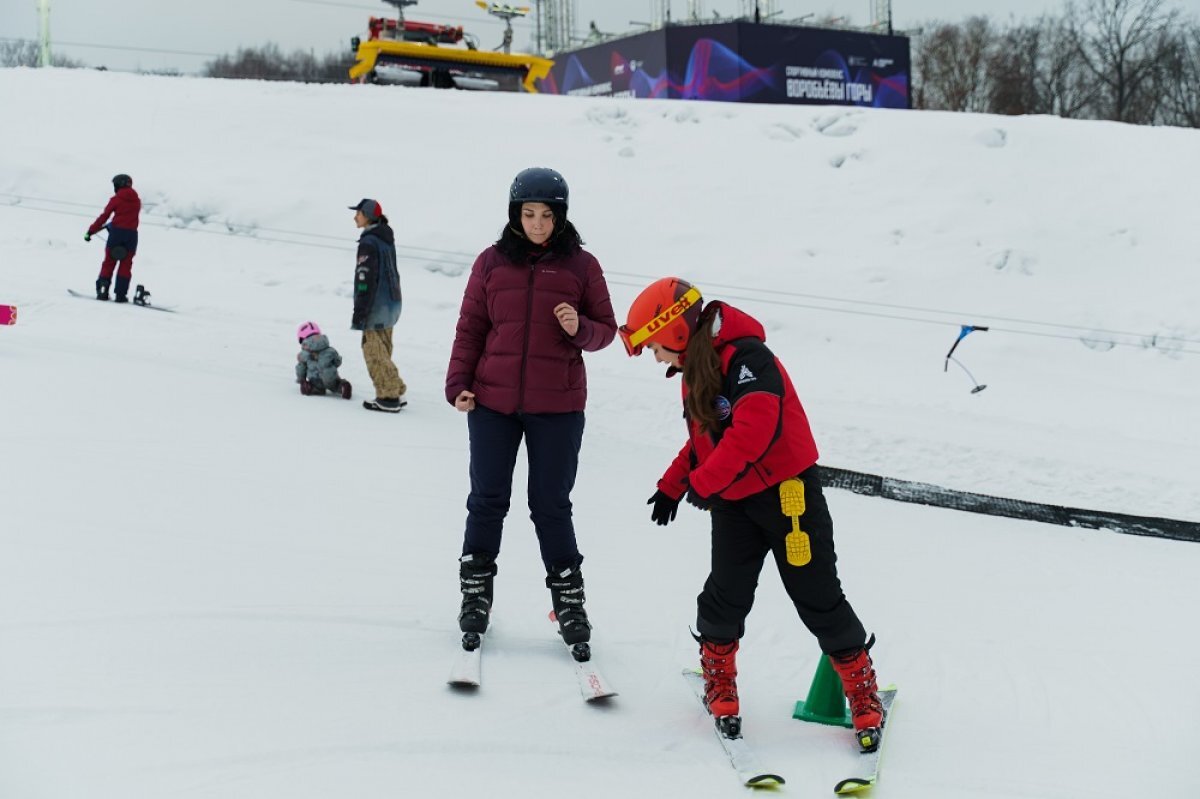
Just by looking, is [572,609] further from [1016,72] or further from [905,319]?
[1016,72]

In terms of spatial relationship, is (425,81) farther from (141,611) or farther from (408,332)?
(141,611)

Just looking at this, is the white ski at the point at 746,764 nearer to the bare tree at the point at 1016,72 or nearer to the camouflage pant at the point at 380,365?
the camouflage pant at the point at 380,365

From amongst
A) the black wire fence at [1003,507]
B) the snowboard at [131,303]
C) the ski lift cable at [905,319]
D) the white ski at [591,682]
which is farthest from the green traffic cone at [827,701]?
the ski lift cable at [905,319]

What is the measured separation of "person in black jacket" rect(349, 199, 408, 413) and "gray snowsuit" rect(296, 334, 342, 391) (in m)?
0.41

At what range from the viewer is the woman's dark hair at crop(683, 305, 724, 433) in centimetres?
358

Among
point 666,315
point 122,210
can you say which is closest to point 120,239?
point 122,210

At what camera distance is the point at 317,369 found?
9.04 meters

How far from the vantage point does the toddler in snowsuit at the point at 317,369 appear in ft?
29.7

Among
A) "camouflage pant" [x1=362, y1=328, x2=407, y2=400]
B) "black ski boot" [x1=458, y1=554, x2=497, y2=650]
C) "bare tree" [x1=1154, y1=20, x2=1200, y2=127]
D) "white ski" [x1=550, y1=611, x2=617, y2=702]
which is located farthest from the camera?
"bare tree" [x1=1154, y1=20, x2=1200, y2=127]

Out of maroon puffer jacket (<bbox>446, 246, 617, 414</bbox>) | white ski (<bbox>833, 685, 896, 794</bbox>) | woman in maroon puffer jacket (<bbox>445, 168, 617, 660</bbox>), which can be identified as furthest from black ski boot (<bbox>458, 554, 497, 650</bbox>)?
white ski (<bbox>833, 685, 896, 794</bbox>)

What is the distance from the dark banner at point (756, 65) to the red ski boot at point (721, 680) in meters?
29.5

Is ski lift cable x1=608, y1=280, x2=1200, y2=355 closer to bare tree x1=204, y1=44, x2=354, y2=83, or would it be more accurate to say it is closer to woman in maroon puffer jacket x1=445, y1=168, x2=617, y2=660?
woman in maroon puffer jacket x1=445, y1=168, x2=617, y2=660

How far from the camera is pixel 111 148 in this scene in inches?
752

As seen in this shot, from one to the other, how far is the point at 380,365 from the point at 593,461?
6.25 ft
